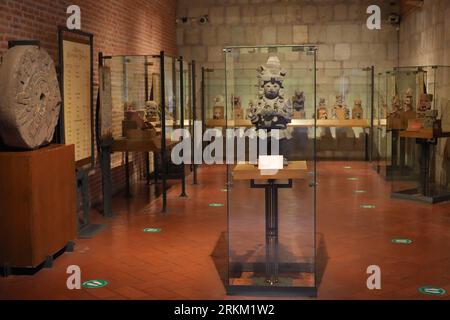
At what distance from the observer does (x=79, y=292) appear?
4.52 metres

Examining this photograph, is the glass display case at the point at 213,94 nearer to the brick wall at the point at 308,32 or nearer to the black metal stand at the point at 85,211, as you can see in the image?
the brick wall at the point at 308,32

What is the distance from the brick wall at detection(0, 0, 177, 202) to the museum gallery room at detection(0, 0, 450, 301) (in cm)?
3

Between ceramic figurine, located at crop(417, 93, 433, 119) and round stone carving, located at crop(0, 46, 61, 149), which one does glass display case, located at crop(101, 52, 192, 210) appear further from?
ceramic figurine, located at crop(417, 93, 433, 119)

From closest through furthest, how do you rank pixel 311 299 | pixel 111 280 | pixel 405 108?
pixel 311 299
pixel 111 280
pixel 405 108

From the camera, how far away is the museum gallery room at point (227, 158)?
181 inches

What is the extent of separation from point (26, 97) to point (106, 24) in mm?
4116

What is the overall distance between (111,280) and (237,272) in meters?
1.00

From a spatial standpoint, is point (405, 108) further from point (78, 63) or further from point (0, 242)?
point (0, 242)

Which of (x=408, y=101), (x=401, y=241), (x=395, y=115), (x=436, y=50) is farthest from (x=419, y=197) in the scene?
(x=436, y=50)

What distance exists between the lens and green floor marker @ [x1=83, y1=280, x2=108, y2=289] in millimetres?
4664

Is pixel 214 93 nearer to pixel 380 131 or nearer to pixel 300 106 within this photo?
pixel 380 131

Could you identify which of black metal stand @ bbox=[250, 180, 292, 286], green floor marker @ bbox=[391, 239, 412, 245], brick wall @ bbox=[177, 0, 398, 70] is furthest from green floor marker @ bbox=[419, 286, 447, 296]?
brick wall @ bbox=[177, 0, 398, 70]

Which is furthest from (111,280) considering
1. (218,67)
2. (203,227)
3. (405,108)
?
(218,67)

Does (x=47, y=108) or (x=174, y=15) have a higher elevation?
(x=174, y=15)
